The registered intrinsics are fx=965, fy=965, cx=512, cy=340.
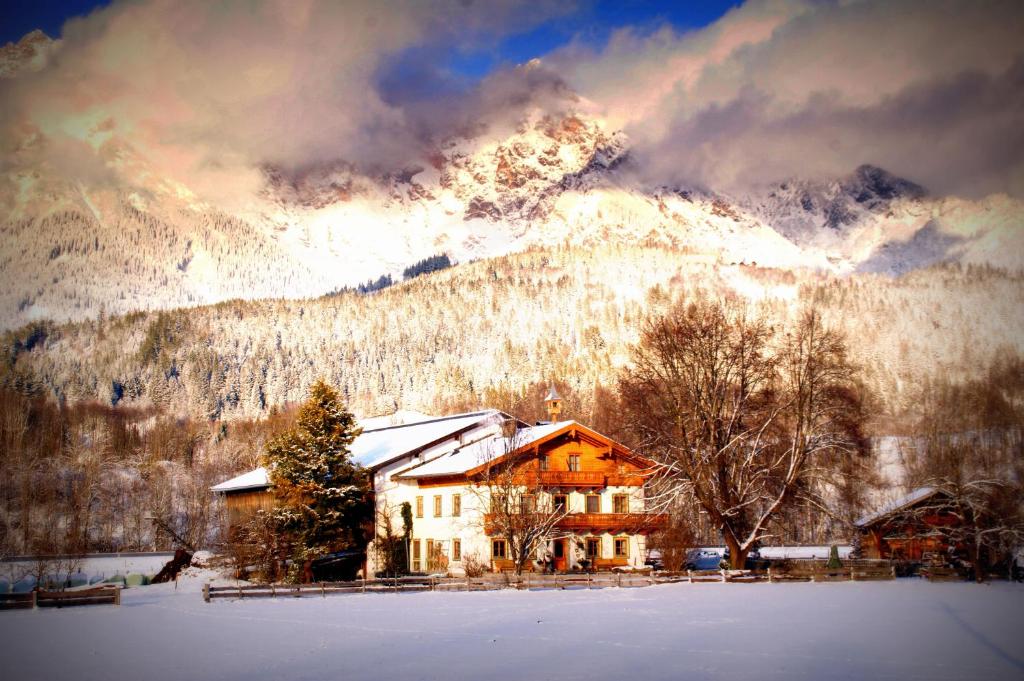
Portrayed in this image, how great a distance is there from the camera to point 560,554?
53.9m

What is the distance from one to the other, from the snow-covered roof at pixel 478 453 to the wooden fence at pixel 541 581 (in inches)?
355

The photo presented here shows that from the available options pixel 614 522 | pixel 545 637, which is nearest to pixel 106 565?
pixel 614 522

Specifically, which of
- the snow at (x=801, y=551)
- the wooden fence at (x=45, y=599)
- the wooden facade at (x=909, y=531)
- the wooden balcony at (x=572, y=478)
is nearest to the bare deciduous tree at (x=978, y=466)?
the wooden facade at (x=909, y=531)

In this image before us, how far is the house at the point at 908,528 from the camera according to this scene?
4819 cm

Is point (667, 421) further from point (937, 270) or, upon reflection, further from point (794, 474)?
point (937, 270)

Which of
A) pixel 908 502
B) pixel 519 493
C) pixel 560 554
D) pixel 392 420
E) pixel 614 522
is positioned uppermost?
pixel 392 420

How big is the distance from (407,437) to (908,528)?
30.8m

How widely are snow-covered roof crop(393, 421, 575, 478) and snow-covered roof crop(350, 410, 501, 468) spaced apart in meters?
1.31

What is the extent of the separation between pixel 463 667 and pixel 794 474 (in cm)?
2908

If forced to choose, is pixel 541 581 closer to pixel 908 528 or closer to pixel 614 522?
pixel 614 522

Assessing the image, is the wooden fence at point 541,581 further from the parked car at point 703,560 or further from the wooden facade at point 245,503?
the wooden facade at point 245,503

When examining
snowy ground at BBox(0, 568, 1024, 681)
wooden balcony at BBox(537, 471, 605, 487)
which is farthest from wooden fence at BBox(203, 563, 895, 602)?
wooden balcony at BBox(537, 471, 605, 487)

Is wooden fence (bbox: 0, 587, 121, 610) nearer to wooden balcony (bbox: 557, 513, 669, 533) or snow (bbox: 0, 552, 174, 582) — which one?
snow (bbox: 0, 552, 174, 582)

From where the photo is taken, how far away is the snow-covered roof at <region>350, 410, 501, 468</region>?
5838 cm
